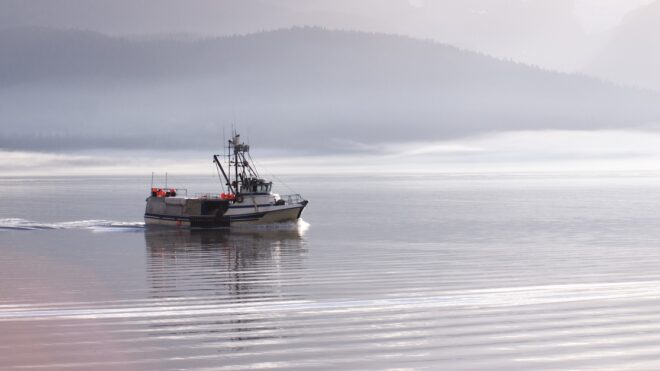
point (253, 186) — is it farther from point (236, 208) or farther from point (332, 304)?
point (332, 304)

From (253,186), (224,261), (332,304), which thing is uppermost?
(253,186)

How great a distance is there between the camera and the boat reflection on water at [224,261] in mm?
52219

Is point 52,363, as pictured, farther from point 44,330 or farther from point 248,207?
point 248,207

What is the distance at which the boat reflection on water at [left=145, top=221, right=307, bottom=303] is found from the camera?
52219 mm

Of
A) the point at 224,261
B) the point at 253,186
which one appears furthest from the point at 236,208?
the point at 224,261

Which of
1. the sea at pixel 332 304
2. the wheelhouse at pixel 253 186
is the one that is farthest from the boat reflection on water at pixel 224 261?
the wheelhouse at pixel 253 186

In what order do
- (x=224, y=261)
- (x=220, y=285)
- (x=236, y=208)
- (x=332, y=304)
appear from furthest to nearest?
(x=236, y=208) < (x=224, y=261) < (x=220, y=285) < (x=332, y=304)

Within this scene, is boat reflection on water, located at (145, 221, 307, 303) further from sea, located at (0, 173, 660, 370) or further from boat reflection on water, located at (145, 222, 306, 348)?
sea, located at (0, 173, 660, 370)

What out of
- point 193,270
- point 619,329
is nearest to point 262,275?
point 193,270

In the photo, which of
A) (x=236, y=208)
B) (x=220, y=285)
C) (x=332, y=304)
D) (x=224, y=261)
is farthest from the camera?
(x=236, y=208)

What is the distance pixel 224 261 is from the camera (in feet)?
235

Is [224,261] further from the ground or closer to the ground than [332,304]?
closer to the ground

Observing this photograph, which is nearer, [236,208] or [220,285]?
[220,285]

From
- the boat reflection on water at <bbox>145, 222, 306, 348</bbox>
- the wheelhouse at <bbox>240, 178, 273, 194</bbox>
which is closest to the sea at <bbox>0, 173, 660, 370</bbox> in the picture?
the boat reflection on water at <bbox>145, 222, 306, 348</bbox>
